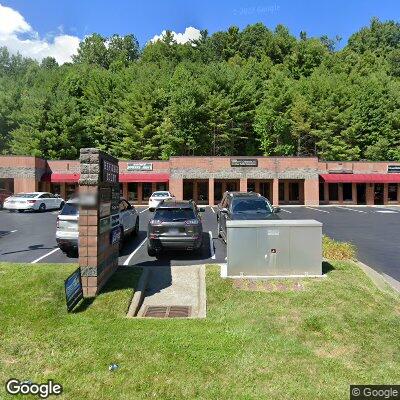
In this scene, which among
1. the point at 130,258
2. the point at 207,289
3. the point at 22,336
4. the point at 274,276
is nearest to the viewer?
the point at 22,336

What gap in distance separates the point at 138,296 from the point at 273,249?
359 centimetres

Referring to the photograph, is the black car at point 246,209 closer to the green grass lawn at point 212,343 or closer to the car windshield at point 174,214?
the car windshield at point 174,214

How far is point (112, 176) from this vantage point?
32.0ft

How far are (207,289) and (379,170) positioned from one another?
1516 inches

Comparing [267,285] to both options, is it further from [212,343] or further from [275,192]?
[275,192]

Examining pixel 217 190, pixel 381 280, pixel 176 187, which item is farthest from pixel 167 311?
pixel 217 190

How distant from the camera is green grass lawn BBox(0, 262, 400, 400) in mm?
5281

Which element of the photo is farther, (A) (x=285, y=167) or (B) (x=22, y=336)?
→ (A) (x=285, y=167)

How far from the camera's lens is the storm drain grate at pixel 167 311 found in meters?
Answer: 7.89

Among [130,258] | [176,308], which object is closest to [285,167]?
[130,258]

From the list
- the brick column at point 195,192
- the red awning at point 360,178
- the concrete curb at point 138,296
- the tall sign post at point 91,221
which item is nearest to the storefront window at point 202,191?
the brick column at point 195,192

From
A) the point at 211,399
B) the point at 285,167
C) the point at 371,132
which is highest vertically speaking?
the point at 371,132

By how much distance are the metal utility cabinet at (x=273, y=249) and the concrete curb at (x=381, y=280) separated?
147 centimetres

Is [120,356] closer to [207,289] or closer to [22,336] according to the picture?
[22,336]
